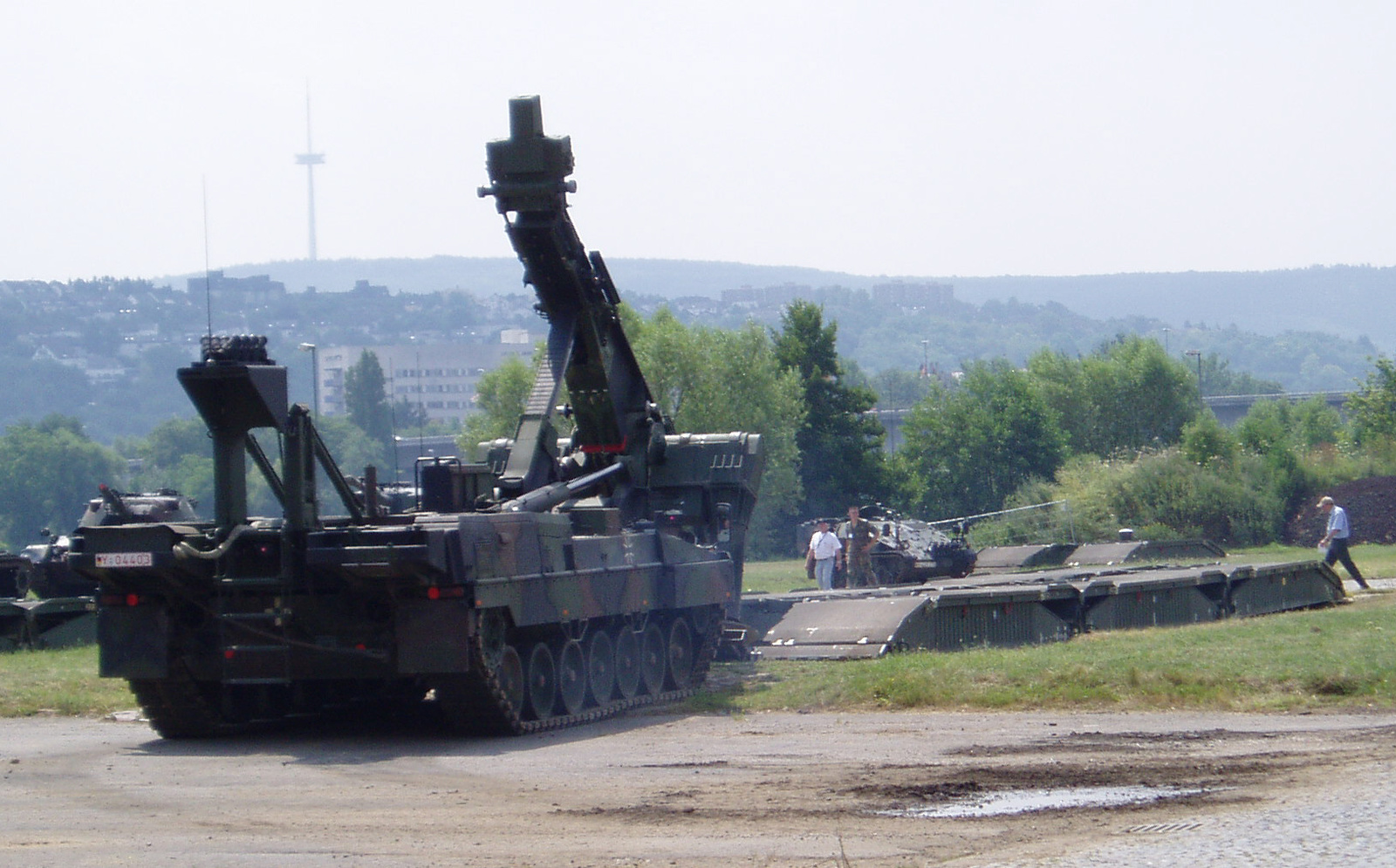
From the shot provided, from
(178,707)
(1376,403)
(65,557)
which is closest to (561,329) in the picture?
(178,707)

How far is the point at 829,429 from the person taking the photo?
218ft

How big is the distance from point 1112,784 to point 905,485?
59.0 metres

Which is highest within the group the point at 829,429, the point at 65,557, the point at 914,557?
the point at 829,429

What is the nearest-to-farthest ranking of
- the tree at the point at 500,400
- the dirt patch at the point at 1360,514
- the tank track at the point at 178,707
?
the tank track at the point at 178,707
the dirt patch at the point at 1360,514
the tree at the point at 500,400

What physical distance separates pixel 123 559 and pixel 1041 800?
765cm

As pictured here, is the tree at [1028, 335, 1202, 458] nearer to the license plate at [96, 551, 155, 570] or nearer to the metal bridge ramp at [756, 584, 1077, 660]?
the metal bridge ramp at [756, 584, 1077, 660]

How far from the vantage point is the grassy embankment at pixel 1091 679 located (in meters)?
14.3

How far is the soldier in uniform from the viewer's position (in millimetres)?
29922

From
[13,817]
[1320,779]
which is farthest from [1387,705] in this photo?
[13,817]

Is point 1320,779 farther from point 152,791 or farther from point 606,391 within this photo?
point 606,391

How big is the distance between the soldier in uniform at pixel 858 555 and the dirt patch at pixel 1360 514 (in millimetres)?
21199

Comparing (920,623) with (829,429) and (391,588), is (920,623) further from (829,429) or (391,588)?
(829,429)

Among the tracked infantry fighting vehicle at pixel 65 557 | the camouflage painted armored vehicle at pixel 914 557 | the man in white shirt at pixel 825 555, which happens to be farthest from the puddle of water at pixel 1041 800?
the camouflage painted armored vehicle at pixel 914 557

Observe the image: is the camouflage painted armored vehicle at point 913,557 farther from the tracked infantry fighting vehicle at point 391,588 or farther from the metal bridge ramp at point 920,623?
the tracked infantry fighting vehicle at point 391,588
